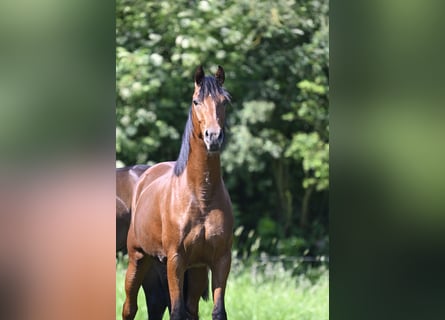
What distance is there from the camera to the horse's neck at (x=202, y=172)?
3.57 m

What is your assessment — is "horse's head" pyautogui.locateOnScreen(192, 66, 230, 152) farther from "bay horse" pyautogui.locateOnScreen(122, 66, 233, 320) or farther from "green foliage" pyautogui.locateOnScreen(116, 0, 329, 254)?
"green foliage" pyautogui.locateOnScreen(116, 0, 329, 254)

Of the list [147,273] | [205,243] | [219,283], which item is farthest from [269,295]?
[205,243]

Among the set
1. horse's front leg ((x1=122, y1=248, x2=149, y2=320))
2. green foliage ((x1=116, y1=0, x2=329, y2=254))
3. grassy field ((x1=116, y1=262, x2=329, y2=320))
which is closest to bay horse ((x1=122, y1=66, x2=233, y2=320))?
horse's front leg ((x1=122, y1=248, x2=149, y2=320))

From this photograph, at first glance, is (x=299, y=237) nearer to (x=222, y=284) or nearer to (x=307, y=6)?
(x=307, y=6)

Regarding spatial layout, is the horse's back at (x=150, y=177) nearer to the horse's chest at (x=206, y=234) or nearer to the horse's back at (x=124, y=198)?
the horse's back at (x=124, y=198)

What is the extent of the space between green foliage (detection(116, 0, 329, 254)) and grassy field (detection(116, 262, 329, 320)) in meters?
1.01

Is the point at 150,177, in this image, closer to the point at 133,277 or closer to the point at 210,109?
the point at 133,277

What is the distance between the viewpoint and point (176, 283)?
11.8 ft

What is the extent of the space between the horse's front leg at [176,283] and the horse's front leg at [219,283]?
14cm

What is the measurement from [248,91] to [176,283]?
3964 mm

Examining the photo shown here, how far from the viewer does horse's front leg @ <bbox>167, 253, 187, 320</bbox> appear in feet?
11.7
